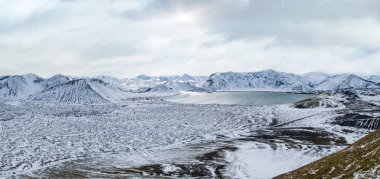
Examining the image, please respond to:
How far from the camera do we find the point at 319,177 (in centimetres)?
2609

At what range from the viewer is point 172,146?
7581 cm

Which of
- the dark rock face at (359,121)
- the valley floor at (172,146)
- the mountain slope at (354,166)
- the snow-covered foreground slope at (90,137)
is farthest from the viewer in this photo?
the dark rock face at (359,121)

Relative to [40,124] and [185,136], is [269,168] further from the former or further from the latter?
[40,124]

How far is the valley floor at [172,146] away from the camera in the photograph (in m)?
55.2

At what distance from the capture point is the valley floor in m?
55.2

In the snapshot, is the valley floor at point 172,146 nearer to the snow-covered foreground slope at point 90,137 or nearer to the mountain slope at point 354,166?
the snow-covered foreground slope at point 90,137

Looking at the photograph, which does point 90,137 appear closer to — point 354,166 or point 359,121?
point 354,166

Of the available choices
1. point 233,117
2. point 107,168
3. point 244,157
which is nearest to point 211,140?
point 244,157

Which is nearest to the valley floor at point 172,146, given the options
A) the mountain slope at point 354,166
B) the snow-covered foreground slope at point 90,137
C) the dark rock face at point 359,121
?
the snow-covered foreground slope at point 90,137

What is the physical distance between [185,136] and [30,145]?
111 feet

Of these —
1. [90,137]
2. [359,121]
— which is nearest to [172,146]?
[90,137]

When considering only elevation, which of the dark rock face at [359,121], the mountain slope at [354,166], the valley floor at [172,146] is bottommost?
the valley floor at [172,146]

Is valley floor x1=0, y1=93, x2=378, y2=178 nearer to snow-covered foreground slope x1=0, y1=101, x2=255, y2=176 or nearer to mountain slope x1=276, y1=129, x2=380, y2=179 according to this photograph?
snow-covered foreground slope x1=0, y1=101, x2=255, y2=176

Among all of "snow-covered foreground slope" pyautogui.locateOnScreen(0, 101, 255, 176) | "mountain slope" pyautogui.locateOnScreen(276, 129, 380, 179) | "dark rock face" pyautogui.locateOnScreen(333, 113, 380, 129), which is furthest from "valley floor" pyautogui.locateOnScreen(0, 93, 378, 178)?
"mountain slope" pyautogui.locateOnScreen(276, 129, 380, 179)
